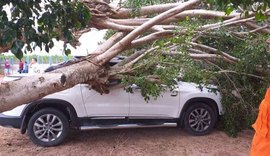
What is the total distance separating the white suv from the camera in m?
6.55

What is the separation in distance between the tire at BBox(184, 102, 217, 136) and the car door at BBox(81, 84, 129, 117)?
1424mm

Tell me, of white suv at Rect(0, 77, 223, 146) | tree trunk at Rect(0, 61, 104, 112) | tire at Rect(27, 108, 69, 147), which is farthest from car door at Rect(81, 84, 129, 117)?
tree trunk at Rect(0, 61, 104, 112)

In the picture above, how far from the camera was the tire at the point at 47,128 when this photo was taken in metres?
6.52

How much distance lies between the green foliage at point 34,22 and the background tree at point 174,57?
1.43 meters

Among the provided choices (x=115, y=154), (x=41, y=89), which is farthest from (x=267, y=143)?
(x=115, y=154)

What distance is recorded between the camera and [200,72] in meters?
6.16

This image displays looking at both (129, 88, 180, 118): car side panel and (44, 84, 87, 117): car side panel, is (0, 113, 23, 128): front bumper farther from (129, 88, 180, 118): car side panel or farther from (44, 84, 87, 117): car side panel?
(129, 88, 180, 118): car side panel

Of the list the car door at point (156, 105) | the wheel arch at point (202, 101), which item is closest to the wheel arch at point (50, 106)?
the car door at point (156, 105)

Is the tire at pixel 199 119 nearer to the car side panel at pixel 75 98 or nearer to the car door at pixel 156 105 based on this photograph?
the car door at pixel 156 105

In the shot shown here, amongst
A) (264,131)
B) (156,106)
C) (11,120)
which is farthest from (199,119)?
(264,131)

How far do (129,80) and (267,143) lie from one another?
3445 millimetres

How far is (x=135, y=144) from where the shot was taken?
6926 millimetres

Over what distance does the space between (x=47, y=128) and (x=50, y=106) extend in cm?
44

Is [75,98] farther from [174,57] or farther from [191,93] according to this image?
[191,93]
